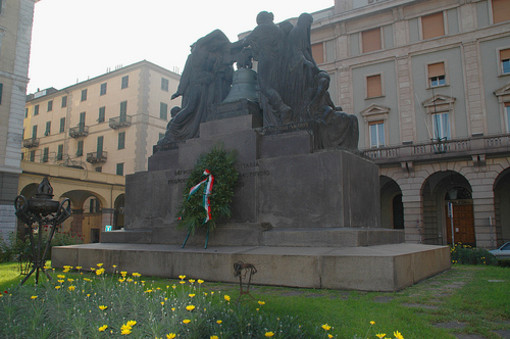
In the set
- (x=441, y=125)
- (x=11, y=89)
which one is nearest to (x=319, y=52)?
(x=441, y=125)

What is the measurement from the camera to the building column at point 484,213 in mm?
26188

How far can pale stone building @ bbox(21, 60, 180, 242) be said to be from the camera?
39562 mm

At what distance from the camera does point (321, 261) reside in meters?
6.02

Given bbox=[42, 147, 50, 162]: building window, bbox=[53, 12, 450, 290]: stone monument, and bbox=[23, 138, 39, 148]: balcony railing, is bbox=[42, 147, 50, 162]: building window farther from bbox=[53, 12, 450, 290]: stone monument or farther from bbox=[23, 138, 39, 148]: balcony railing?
bbox=[53, 12, 450, 290]: stone monument

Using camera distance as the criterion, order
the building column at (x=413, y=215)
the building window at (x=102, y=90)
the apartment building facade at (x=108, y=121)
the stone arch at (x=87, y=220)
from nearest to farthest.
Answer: the building column at (x=413, y=215), the stone arch at (x=87, y=220), the apartment building facade at (x=108, y=121), the building window at (x=102, y=90)

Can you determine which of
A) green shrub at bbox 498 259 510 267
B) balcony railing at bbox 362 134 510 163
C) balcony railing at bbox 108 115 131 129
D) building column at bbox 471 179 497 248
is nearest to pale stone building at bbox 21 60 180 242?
balcony railing at bbox 108 115 131 129

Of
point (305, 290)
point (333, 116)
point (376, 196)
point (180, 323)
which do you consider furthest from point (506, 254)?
point (180, 323)

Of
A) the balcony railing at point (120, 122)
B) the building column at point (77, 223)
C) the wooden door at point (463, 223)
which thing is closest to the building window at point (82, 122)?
the balcony railing at point (120, 122)

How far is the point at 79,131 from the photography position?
4394 cm

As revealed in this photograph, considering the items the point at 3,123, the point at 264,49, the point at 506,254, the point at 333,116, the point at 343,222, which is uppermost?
the point at 3,123

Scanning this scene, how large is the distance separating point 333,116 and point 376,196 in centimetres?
199

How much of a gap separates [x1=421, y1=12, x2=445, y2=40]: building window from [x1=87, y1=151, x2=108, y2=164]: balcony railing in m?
29.8

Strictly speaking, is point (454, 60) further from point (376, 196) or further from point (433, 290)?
point (433, 290)

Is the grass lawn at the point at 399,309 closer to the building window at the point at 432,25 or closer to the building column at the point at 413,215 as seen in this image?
the building column at the point at 413,215
